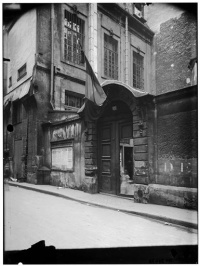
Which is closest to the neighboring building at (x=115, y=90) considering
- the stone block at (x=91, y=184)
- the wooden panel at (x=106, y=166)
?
the wooden panel at (x=106, y=166)

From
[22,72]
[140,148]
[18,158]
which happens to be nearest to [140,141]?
[140,148]

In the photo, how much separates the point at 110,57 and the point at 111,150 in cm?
290

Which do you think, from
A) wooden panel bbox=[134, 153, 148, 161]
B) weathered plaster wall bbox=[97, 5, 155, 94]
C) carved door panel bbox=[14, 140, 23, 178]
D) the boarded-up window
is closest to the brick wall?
weathered plaster wall bbox=[97, 5, 155, 94]

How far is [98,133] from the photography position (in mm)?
7027

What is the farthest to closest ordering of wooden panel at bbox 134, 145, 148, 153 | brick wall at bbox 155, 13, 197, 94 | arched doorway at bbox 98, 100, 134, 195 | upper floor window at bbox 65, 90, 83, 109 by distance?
arched doorway at bbox 98, 100, 134, 195
upper floor window at bbox 65, 90, 83, 109
wooden panel at bbox 134, 145, 148, 153
brick wall at bbox 155, 13, 197, 94

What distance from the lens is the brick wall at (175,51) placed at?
4633 mm

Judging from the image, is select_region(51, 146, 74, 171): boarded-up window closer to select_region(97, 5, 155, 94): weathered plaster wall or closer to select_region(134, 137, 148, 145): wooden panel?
select_region(134, 137, 148, 145): wooden panel

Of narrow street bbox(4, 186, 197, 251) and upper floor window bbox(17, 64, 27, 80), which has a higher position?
upper floor window bbox(17, 64, 27, 80)

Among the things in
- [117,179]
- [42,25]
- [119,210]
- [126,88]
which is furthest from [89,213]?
[42,25]

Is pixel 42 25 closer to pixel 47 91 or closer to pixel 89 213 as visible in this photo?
pixel 47 91

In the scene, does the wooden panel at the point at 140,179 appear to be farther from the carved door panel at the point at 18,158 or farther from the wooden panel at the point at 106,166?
the carved door panel at the point at 18,158

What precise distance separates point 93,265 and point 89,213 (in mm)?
1305

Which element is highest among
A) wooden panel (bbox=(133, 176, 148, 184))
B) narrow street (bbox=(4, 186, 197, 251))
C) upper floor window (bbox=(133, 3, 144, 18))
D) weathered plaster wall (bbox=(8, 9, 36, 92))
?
upper floor window (bbox=(133, 3, 144, 18))

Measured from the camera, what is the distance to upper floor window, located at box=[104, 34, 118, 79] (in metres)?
5.62
